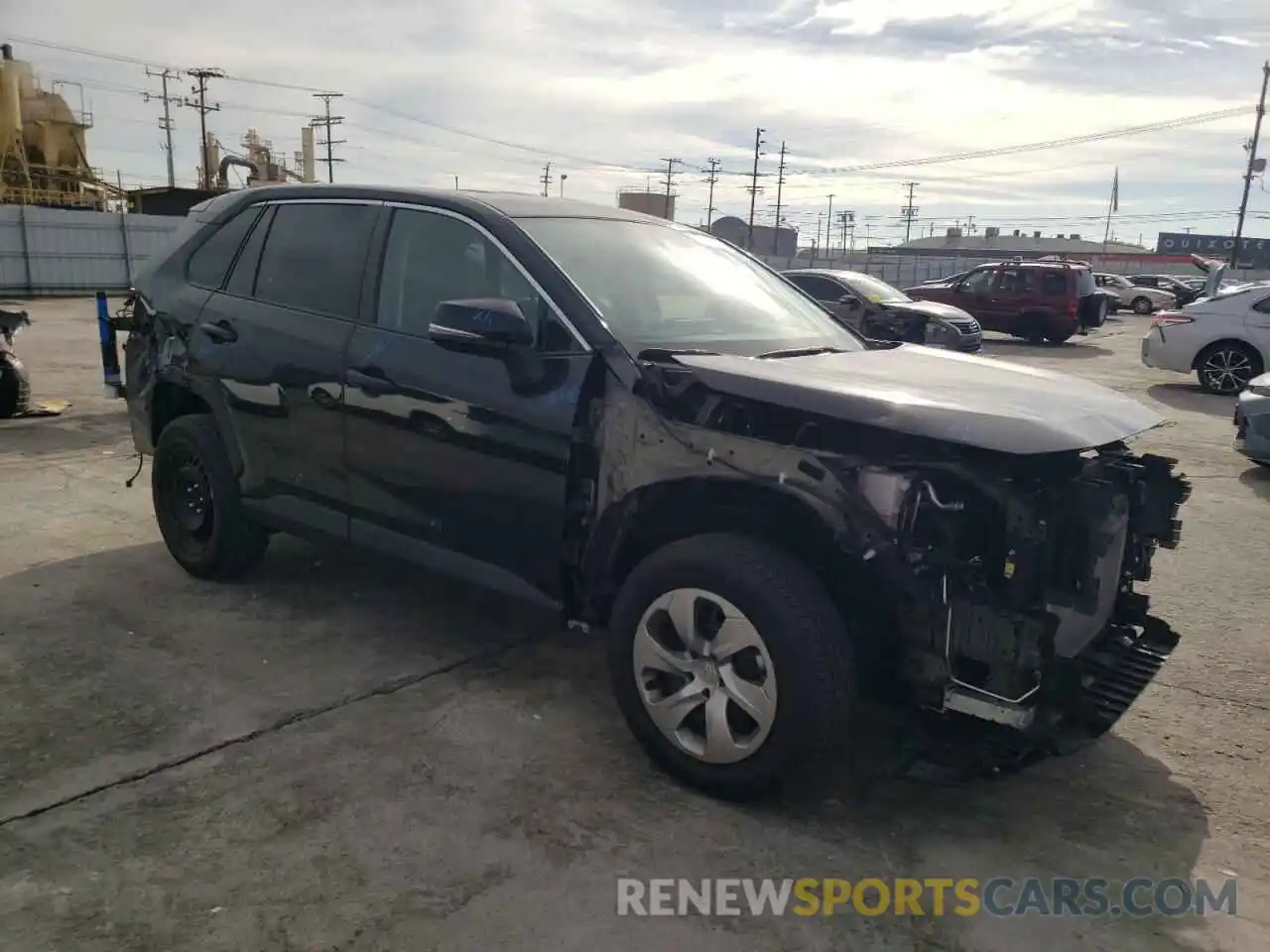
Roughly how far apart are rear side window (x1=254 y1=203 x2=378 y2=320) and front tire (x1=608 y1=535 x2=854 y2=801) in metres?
1.86

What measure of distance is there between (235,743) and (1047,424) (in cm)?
277

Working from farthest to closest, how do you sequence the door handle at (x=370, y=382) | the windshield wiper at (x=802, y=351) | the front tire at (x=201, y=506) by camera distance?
1. the front tire at (x=201, y=506)
2. the door handle at (x=370, y=382)
3. the windshield wiper at (x=802, y=351)

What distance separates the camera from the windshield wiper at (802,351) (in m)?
3.61

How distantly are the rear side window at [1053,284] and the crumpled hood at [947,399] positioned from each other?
19275 millimetres

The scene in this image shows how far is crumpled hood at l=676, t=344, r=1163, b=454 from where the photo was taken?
261 cm

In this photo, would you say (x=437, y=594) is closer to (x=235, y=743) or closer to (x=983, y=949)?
(x=235, y=743)

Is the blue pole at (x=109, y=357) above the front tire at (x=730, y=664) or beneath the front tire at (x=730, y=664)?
above

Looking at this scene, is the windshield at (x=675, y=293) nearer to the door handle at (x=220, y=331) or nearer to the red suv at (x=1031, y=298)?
the door handle at (x=220, y=331)

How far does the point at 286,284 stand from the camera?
432 centimetres

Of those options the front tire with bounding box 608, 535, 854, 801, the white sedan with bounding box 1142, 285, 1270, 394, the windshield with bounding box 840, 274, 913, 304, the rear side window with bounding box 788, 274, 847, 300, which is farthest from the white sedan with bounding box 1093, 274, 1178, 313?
the front tire with bounding box 608, 535, 854, 801

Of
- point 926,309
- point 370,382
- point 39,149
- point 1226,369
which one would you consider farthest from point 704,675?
point 39,149

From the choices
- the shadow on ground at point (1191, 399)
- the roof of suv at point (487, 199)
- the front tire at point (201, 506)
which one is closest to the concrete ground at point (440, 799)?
the front tire at point (201, 506)

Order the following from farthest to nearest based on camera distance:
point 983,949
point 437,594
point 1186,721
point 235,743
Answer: point 437,594
point 1186,721
point 235,743
point 983,949

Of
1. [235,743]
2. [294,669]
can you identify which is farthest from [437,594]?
[235,743]
